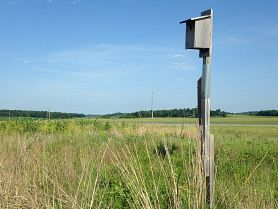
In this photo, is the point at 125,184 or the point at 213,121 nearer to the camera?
the point at 125,184

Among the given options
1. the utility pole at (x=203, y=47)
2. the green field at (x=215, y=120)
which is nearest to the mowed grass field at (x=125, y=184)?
the green field at (x=215, y=120)

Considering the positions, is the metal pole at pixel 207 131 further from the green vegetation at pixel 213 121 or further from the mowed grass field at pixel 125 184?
the green vegetation at pixel 213 121

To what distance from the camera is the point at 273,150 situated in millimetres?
→ 12352

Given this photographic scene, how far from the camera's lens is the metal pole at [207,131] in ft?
16.7

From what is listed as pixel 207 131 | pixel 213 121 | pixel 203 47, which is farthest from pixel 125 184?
pixel 213 121

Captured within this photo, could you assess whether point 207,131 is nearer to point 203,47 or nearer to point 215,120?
point 203,47

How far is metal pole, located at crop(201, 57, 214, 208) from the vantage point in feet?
16.7

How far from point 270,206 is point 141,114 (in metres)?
2.11

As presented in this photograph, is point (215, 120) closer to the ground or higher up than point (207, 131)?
closer to the ground

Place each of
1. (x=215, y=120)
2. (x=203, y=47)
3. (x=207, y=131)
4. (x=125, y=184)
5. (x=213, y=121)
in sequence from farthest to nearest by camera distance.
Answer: (x=215, y=120), (x=213, y=121), (x=203, y=47), (x=207, y=131), (x=125, y=184)

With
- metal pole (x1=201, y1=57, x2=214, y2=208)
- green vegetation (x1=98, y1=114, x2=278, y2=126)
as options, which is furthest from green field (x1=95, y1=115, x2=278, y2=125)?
metal pole (x1=201, y1=57, x2=214, y2=208)

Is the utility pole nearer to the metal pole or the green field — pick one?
the metal pole

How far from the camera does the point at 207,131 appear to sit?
5301 mm

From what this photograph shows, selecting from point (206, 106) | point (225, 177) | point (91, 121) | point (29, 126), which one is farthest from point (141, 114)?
point (91, 121)
